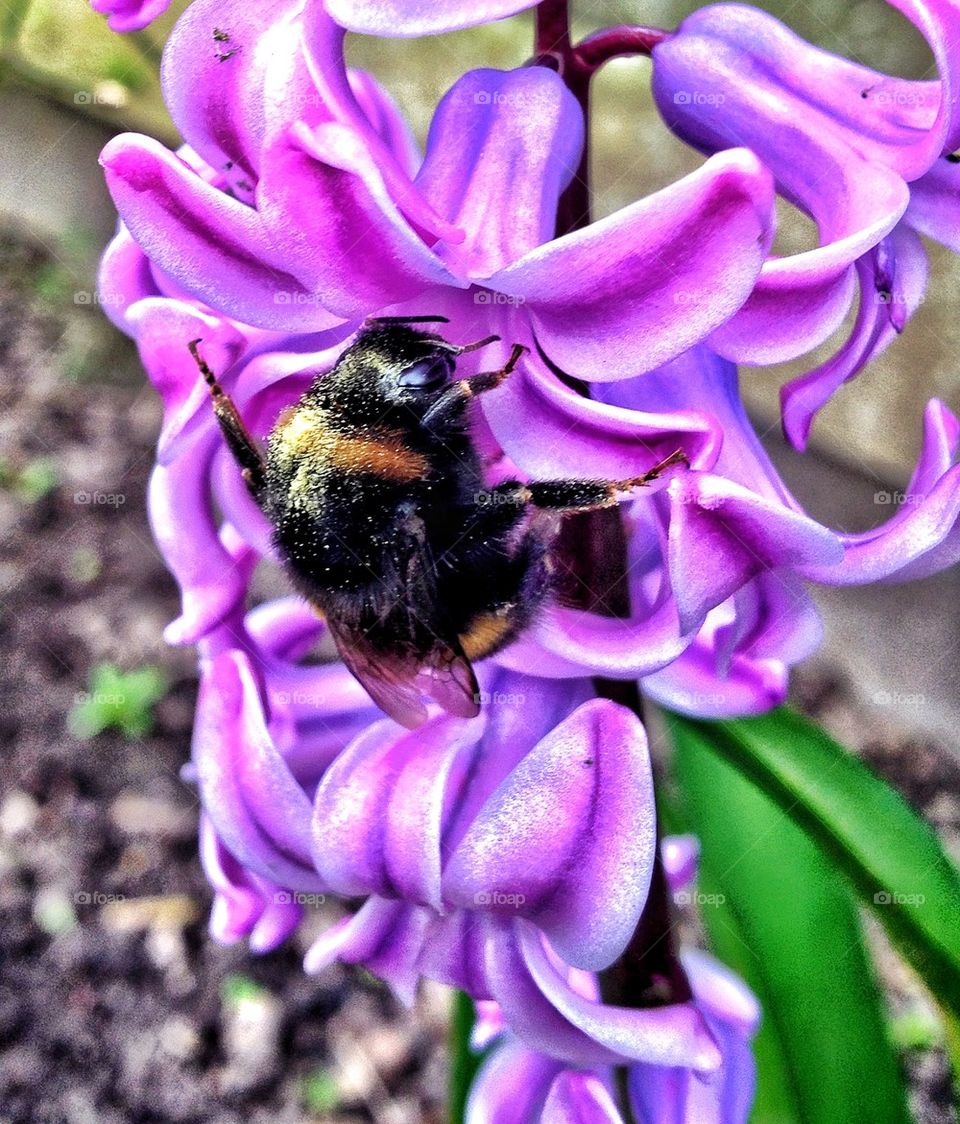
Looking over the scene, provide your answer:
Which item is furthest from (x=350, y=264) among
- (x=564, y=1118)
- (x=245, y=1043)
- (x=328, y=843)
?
(x=245, y=1043)

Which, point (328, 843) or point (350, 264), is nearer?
point (350, 264)

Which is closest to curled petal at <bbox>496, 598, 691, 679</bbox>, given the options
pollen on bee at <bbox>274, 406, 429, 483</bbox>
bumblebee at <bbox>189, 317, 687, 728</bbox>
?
bumblebee at <bbox>189, 317, 687, 728</bbox>

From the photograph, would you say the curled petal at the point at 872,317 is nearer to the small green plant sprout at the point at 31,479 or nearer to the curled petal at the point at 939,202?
the curled petal at the point at 939,202

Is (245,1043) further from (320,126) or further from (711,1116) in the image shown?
(320,126)

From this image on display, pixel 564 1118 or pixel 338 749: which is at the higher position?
pixel 338 749

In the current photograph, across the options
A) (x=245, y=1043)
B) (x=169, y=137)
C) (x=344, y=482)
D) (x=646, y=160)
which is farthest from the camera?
(x=169, y=137)

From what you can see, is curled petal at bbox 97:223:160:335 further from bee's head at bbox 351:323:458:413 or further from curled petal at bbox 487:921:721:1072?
curled petal at bbox 487:921:721:1072

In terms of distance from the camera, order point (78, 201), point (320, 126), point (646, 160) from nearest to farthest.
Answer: point (320, 126) → point (646, 160) → point (78, 201)
